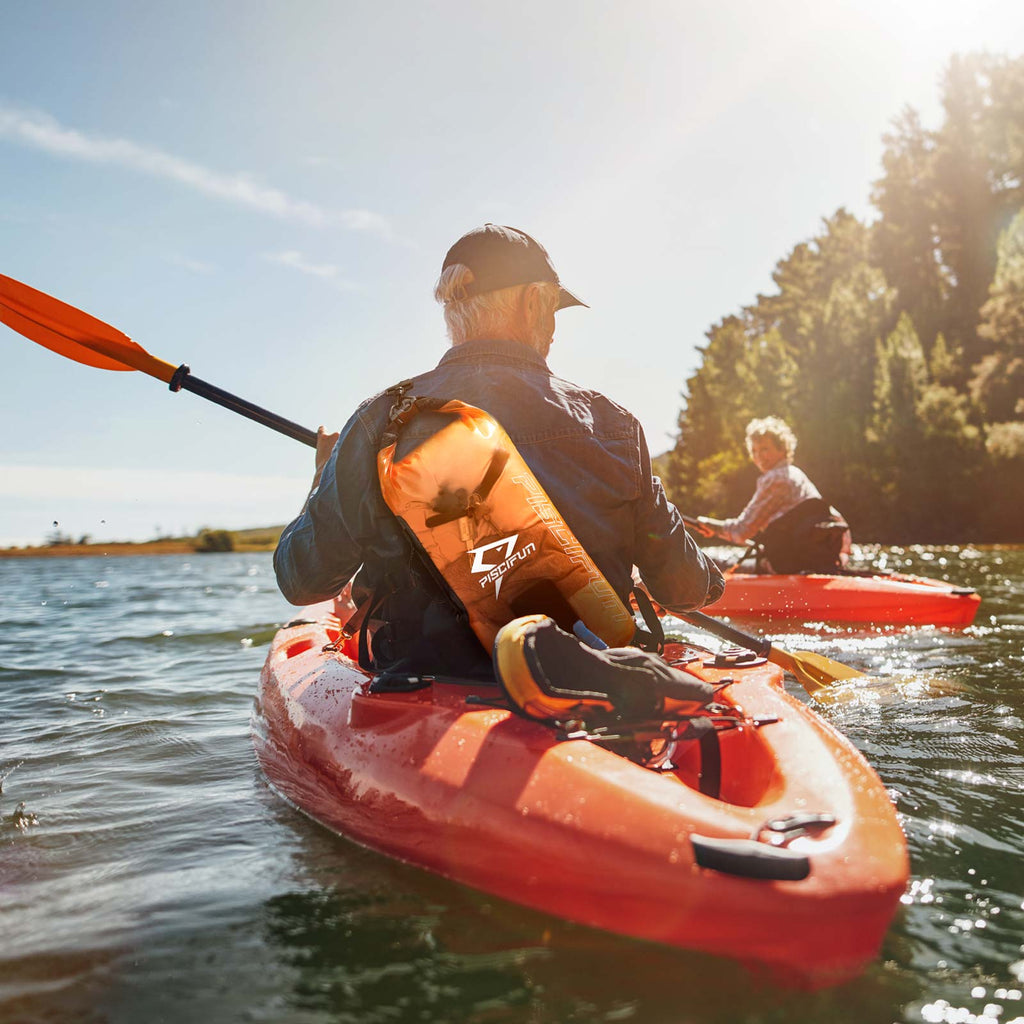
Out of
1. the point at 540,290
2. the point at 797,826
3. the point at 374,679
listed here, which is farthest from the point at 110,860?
the point at 540,290

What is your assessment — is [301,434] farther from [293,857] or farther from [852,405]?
[852,405]

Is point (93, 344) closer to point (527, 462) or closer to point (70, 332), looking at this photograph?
point (70, 332)

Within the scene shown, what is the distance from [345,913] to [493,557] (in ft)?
3.31

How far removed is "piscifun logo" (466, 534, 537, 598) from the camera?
2.32 m

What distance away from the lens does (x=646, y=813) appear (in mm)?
1847

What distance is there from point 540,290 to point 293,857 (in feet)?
6.51

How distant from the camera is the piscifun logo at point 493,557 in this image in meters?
2.32

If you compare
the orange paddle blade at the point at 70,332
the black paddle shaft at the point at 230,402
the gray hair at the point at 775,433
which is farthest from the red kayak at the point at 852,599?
the orange paddle blade at the point at 70,332

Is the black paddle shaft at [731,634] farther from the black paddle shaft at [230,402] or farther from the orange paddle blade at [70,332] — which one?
the orange paddle blade at [70,332]

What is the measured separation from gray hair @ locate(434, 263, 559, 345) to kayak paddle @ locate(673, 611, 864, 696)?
154 centimetres

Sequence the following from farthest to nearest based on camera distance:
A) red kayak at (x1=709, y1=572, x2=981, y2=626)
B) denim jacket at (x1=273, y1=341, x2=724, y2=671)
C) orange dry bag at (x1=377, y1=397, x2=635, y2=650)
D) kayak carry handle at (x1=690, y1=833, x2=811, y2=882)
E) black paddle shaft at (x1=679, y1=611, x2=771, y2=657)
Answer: red kayak at (x1=709, y1=572, x2=981, y2=626)
black paddle shaft at (x1=679, y1=611, x2=771, y2=657)
denim jacket at (x1=273, y1=341, x2=724, y2=671)
orange dry bag at (x1=377, y1=397, x2=635, y2=650)
kayak carry handle at (x1=690, y1=833, x2=811, y2=882)

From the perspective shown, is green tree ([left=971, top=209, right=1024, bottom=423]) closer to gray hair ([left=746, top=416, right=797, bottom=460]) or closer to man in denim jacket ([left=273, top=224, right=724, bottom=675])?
gray hair ([left=746, top=416, right=797, bottom=460])

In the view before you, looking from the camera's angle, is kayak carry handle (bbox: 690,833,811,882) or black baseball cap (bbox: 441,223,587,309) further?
black baseball cap (bbox: 441,223,587,309)

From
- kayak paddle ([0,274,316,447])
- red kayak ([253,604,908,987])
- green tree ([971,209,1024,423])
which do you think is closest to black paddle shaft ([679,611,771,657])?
red kayak ([253,604,908,987])
